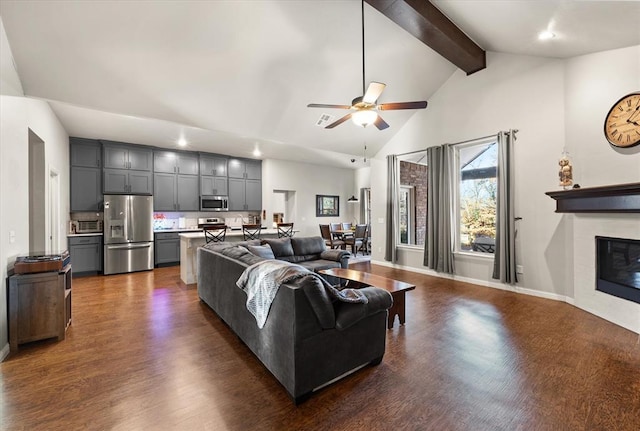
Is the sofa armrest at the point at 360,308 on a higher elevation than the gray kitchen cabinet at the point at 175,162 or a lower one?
lower

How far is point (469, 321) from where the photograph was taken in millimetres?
3361

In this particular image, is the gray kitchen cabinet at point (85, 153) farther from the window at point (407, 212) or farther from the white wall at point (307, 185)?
the window at point (407, 212)

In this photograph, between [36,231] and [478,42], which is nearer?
[36,231]

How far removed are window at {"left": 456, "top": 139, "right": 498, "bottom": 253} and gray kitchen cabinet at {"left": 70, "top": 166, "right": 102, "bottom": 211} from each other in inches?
297

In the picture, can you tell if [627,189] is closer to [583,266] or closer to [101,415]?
[583,266]

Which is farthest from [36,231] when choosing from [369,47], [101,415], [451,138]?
[451,138]

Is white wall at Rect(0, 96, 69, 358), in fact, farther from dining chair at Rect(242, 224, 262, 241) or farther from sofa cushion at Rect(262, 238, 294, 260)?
dining chair at Rect(242, 224, 262, 241)

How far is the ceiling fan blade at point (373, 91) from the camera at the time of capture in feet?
9.81

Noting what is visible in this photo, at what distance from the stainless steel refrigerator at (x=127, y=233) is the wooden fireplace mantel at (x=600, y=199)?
7.51 m

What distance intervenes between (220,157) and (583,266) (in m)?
7.78

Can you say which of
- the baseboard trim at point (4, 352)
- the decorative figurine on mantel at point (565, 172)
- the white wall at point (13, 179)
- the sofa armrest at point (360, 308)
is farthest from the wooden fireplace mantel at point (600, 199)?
the baseboard trim at point (4, 352)

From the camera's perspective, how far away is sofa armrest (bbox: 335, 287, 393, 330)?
2.04m

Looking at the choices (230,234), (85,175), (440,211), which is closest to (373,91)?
(440,211)

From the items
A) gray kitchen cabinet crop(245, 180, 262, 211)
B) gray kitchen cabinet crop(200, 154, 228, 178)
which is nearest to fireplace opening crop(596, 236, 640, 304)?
gray kitchen cabinet crop(245, 180, 262, 211)
